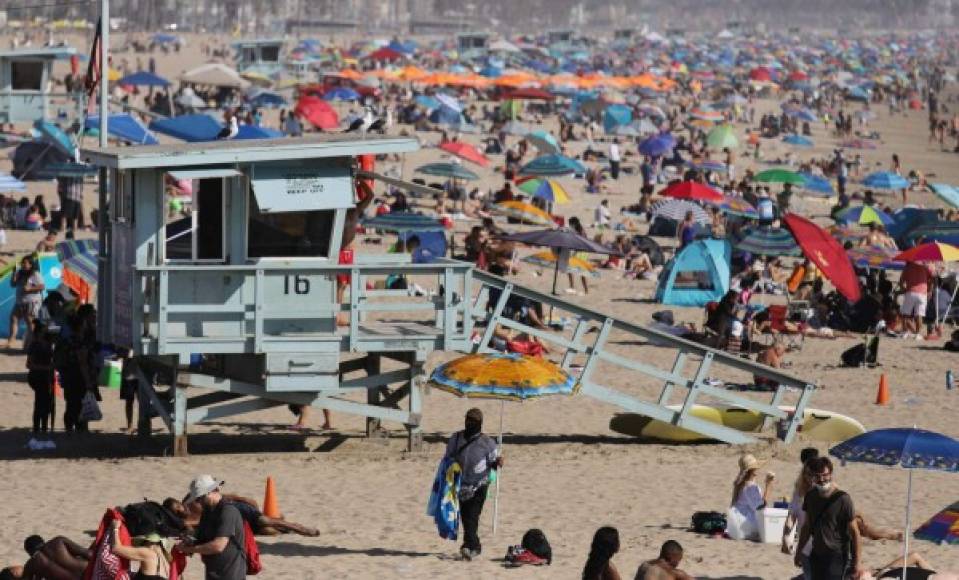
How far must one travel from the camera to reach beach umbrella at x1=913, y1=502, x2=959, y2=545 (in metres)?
11.2

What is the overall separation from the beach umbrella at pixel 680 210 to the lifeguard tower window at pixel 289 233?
16053 millimetres

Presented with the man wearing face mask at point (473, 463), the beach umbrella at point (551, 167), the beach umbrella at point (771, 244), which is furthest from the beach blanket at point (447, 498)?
the beach umbrella at point (551, 167)

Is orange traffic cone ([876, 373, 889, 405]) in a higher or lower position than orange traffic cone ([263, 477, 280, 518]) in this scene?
lower

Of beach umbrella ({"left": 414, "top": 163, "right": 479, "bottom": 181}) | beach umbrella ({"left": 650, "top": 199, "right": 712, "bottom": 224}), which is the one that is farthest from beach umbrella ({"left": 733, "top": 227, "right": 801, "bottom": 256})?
beach umbrella ({"left": 414, "top": 163, "right": 479, "bottom": 181})

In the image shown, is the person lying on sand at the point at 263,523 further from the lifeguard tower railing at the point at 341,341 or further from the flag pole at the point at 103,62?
the flag pole at the point at 103,62

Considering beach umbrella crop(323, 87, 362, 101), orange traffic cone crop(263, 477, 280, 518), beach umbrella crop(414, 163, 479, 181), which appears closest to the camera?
orange traffic cone crop(263, 477, 280, 518)

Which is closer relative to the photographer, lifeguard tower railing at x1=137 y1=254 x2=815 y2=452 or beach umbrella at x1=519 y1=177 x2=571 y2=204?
lifeguard tower railing at x1=137 y1=254 x2=815 y2=452

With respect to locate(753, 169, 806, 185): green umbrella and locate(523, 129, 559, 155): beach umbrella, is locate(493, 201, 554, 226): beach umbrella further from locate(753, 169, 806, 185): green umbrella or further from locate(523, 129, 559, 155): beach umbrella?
locate(523, 129, 559, 155): beach umbrella

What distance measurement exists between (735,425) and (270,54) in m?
59.0

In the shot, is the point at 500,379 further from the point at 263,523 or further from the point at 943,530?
the point at 943,530

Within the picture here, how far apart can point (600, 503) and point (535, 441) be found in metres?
2.76

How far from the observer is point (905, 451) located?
11.6m

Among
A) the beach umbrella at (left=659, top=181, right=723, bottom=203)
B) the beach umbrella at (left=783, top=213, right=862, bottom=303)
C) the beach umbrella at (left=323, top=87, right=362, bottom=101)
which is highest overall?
the beach umbrella at (left=783, top=213, right=862, bottom=303)

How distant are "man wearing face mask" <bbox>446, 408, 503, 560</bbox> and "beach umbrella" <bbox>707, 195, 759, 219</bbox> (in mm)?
20900
